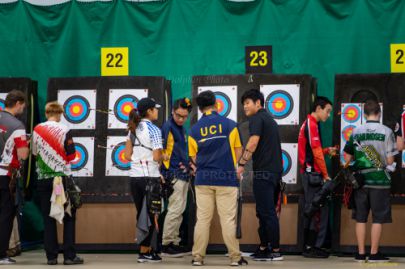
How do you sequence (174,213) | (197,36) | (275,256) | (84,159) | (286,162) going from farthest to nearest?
(197,36) < (84,159) < (286,162) < (174,213) < (275,256)

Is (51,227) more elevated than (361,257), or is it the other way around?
(51,227)

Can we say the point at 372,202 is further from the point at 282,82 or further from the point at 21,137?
the point at 21,137

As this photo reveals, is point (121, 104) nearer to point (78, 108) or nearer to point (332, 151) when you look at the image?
point (78, 108)

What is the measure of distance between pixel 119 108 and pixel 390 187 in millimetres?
3167

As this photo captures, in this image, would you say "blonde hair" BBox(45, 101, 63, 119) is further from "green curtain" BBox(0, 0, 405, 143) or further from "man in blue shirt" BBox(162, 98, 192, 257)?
"green curtain" BBox(0, 0, 405, 143)

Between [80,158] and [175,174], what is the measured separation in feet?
4.02

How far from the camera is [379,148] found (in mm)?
7871

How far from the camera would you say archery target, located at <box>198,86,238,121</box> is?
8.84 meters

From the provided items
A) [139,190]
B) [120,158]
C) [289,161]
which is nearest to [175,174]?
[120,158]

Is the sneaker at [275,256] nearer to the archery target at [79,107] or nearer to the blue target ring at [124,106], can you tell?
the blue target ring at [124,106]

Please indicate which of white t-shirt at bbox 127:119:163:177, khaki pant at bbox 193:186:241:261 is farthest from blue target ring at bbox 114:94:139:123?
khaki pant at bbox 193:186:241:261

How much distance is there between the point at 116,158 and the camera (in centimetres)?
889

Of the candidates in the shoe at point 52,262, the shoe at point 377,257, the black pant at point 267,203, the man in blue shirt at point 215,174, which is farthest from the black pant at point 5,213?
the shoe at point 377,257

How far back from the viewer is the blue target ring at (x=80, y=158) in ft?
29.3
